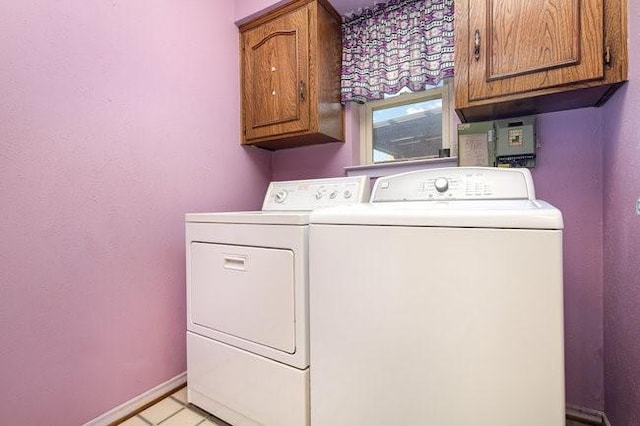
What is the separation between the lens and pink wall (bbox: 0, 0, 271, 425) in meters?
1.13

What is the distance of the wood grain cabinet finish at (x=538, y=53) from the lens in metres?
1.05

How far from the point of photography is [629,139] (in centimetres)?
102

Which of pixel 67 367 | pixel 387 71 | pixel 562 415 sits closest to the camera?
pixel 562 415

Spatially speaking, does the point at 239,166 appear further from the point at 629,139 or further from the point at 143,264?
the point at 629,139

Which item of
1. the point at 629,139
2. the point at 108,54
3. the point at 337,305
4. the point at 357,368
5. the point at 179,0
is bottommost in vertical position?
the point at 357,368

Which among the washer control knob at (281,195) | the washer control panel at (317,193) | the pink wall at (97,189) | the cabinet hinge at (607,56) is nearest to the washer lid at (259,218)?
the pink wall at (97,189)

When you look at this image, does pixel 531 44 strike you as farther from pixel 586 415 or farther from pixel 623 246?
pixel 586 415

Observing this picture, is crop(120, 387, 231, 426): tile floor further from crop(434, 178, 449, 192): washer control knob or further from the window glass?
the window glass

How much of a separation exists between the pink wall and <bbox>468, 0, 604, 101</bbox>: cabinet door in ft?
4.77

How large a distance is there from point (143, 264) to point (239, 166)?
857 millimetres

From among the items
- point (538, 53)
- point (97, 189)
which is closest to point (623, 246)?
point (538, 53)

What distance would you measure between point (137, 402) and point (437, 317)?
148 centimetres

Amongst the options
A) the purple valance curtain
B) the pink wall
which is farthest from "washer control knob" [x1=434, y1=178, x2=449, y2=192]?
the pink wall

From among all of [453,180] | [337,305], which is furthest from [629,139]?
[337,305]
